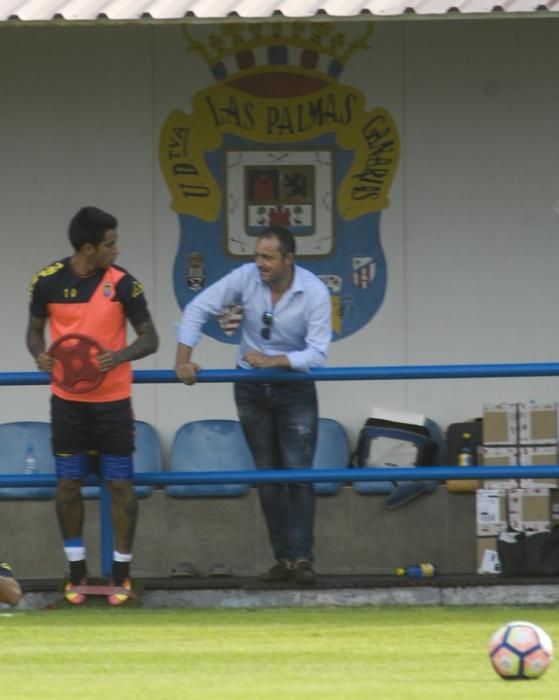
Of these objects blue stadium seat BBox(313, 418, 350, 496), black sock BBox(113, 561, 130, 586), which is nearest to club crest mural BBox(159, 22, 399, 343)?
blue stadium seat BBox(313, 418, 350, 496)

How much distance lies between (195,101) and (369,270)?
4.13 feet

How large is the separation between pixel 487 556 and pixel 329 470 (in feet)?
4.91

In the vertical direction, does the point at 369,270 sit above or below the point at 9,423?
above

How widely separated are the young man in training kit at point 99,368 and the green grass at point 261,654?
0.36 m

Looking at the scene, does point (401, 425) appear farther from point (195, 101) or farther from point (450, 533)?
point (195, 101)

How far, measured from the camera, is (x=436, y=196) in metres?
10.8

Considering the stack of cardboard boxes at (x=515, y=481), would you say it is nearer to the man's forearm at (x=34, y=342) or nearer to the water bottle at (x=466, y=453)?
the water bottle at (x=466, y=453)

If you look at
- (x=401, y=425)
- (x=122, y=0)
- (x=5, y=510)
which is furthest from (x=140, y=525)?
(x=122, y=0)

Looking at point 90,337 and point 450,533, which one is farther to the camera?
point 450,533

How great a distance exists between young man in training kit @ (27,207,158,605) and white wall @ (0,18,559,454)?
1733 mm

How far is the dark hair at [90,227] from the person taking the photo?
28.9 ft

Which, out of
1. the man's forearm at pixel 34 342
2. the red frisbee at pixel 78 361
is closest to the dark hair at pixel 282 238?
the red frisbee at pixel 78 361

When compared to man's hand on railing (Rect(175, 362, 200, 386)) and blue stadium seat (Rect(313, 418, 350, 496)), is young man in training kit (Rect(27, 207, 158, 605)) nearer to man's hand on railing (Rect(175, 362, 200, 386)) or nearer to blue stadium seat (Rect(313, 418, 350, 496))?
man's hand on railing (Rect(175, 362, 200, 386))

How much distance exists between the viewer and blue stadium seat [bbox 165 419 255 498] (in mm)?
10609
